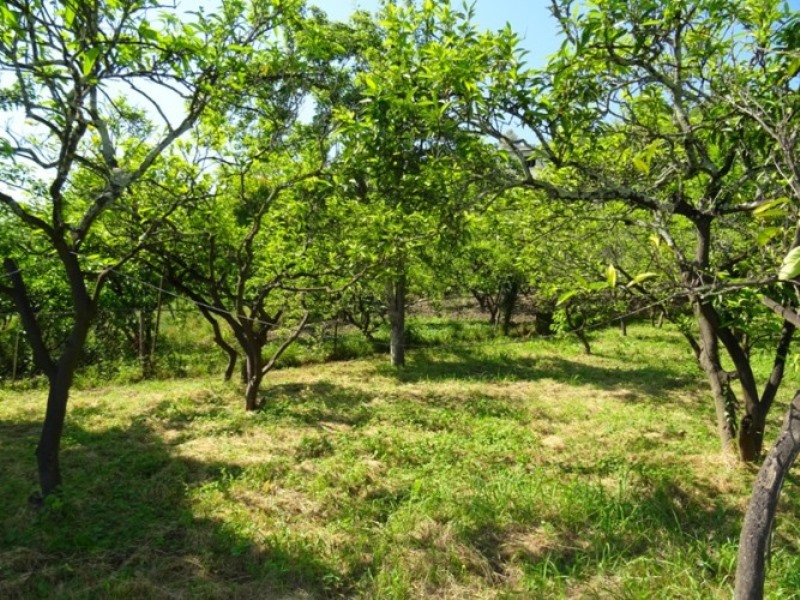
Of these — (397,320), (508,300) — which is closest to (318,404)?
(397,320)

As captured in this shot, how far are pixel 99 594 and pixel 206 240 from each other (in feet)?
15.5

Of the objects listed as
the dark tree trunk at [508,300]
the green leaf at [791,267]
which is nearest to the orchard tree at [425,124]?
the green leaf at [791,267]

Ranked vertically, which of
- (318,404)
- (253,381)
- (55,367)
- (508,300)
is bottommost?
(318,404)

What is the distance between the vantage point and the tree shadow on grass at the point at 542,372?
9383 millimetres

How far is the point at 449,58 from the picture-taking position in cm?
291

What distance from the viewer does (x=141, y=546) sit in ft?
12.0

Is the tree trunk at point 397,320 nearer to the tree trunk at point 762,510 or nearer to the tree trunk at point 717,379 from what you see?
the tree trunk at point 717,379

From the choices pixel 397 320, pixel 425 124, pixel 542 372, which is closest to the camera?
pixel 425 124

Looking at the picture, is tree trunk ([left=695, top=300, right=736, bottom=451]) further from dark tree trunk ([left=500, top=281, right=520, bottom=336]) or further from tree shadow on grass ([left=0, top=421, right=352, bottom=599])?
dark tree trunk ([left=500, top=281, right=520, bottom=336])

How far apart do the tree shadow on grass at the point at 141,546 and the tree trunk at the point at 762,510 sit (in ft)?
7.57

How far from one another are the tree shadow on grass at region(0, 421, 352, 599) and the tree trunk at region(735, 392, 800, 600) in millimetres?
2308

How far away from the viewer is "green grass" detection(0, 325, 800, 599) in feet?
10.9

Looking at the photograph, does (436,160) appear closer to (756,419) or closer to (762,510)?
(762,510)

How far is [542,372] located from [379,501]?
690cm
